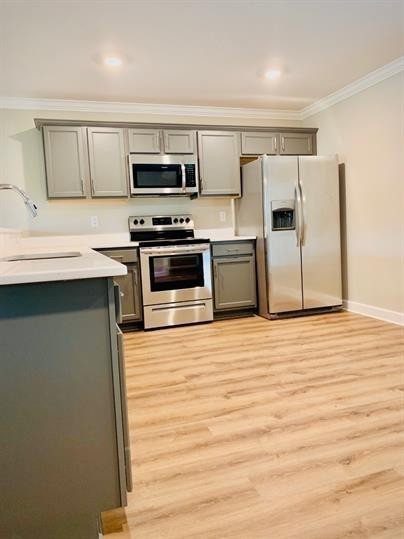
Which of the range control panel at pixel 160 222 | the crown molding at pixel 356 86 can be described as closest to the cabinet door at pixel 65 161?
the range control panel at pixel 160 222

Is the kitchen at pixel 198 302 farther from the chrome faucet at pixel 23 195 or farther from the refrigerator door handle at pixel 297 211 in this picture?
the chrome faucet at pixel 23 195

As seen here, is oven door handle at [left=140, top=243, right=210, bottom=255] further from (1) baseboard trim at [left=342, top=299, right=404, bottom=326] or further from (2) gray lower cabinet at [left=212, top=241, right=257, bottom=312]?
(1) baseboard trim at [left=342, top=299, right=404, bottom=326]

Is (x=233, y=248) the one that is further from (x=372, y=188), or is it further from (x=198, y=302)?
(x=372, y=188)

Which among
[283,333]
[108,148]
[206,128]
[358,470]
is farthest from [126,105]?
[358,470]

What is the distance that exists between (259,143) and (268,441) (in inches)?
140

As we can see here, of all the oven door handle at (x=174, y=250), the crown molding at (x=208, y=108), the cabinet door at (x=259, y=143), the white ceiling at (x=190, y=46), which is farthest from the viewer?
the cabinet door at (x=259, y=143)

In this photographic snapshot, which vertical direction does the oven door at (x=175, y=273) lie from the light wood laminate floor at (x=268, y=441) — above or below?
above

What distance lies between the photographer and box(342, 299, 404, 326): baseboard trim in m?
3.73

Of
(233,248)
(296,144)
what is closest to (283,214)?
(233,248)

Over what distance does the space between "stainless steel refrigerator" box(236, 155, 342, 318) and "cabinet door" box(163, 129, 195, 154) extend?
27.3 inches

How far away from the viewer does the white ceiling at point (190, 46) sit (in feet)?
8.25

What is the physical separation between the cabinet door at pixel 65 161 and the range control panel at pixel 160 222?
656 millimetres

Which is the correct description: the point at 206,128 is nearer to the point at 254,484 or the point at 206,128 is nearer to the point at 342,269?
the point at 342,269

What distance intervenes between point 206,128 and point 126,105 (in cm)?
93
